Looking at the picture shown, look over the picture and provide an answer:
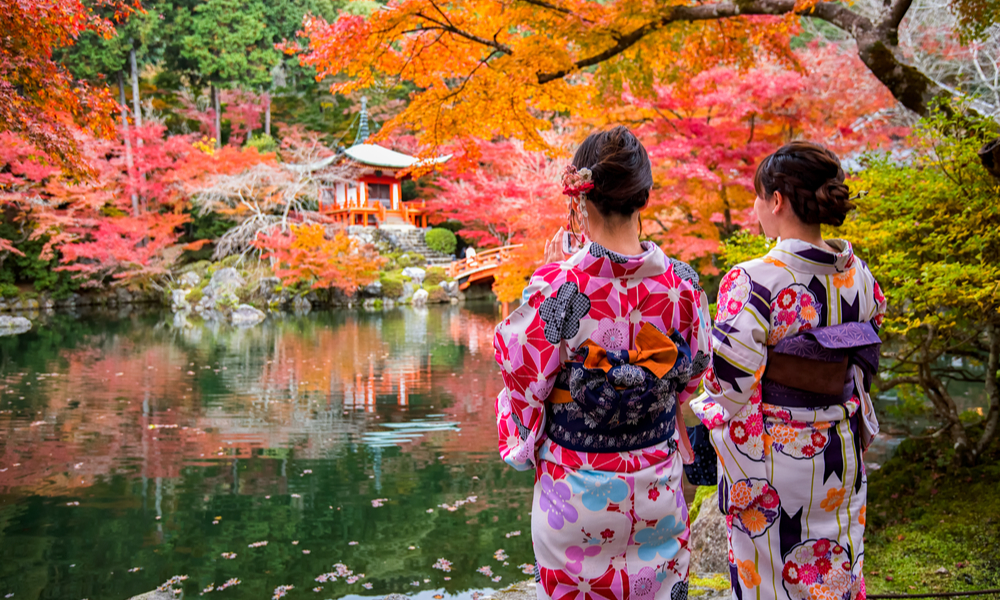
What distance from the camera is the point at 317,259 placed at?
1717 cm

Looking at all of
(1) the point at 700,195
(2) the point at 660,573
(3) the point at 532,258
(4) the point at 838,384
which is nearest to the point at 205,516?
(2) the point at 660,573

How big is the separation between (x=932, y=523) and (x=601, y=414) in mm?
2522

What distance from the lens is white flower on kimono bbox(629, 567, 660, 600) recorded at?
4.44ft

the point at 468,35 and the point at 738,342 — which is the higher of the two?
the point at 468,35

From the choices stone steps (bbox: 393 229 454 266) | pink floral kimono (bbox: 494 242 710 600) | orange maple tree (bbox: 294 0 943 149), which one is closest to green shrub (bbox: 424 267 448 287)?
stone steps (bbox: 393 229 454 266)

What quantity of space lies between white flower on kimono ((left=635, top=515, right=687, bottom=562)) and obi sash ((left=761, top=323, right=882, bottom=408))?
36 centimetres

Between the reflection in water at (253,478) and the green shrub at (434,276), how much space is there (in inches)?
412

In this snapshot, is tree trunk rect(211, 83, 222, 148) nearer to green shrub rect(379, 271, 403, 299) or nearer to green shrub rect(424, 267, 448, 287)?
green shrub rect(379, 271, 403, 299)

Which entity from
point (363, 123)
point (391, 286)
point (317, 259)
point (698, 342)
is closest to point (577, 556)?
point (698, 342)

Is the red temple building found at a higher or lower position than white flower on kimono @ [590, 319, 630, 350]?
higher

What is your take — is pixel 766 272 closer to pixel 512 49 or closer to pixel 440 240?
pixel 512 49

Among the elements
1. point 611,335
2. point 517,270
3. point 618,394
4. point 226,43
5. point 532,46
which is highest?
point 226,43

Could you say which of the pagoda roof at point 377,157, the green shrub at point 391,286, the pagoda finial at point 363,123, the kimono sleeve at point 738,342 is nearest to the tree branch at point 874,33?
the kimono sleeve at point 738,342

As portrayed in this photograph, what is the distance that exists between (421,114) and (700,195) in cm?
404
